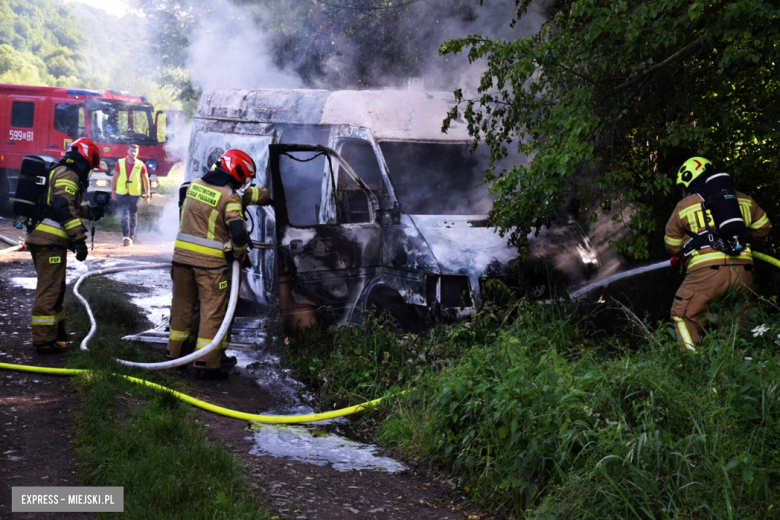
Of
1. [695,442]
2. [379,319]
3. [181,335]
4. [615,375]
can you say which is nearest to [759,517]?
[695,442]

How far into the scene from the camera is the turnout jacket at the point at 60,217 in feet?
21.2

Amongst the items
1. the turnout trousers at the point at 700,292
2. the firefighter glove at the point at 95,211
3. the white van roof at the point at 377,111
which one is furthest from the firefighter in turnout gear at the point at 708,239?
the firefighter glove at the point at 95,211

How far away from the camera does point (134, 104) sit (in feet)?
70.0

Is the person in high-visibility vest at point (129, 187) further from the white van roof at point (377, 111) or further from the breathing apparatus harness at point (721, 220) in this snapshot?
the breathing apparatus harness at point (721, 220)

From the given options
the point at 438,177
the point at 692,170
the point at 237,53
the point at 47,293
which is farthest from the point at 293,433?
the point at 237,53

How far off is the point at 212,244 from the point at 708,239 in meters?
3.78

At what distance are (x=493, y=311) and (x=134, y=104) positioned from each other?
1792 cm

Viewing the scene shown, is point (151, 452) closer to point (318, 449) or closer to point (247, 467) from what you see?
point (247, 467)

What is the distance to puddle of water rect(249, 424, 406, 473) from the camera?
15.0 feet

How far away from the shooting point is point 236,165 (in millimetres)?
6328

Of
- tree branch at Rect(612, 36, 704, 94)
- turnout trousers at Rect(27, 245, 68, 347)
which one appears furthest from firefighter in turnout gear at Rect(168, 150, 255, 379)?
tree branch at Rect(612, 36, 704, 94)

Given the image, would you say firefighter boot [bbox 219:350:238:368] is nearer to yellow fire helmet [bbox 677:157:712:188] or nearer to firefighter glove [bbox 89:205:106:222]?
firefighter glove [bbox 89:205:106:222]

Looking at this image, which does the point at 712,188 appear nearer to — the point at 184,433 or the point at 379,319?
the point at 379,319

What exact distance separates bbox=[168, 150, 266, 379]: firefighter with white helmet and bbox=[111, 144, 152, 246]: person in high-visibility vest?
9005 mm
